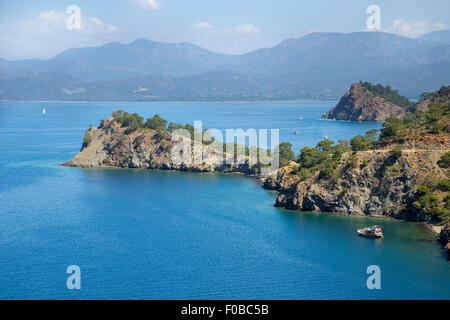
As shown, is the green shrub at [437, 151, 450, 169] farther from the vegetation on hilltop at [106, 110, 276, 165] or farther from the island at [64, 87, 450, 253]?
the vegetation on hilltop at [106, 110, 276, 165]

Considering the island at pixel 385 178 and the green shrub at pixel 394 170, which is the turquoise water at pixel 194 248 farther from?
the green shrub at pixel 394 170

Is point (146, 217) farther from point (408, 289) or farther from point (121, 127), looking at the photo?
point (121, 127)

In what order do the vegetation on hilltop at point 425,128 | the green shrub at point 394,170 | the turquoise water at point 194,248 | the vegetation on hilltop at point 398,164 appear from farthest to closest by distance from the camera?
the vegetation on hilltop at point 425,128 → the green shrub at point 394,170 → the vegetation on hilltop at point 398,164 → the turquoise water at point 194,248

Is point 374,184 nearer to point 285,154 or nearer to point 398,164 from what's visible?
point 398,164

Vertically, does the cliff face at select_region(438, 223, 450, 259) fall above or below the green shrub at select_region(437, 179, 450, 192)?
below

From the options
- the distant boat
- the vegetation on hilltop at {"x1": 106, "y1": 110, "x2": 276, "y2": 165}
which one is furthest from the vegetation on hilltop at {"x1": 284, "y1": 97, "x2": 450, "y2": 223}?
the vegetation on hilltop at {"x1": 106, "y1": 110, "x2": 276, "y2": 165}

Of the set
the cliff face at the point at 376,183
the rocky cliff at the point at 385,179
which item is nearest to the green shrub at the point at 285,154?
the rocky cliff at the point at 385,179

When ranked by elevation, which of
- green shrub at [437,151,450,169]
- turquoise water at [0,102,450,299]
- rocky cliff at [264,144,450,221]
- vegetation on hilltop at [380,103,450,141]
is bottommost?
turquoise water at [0,102,450,299]
